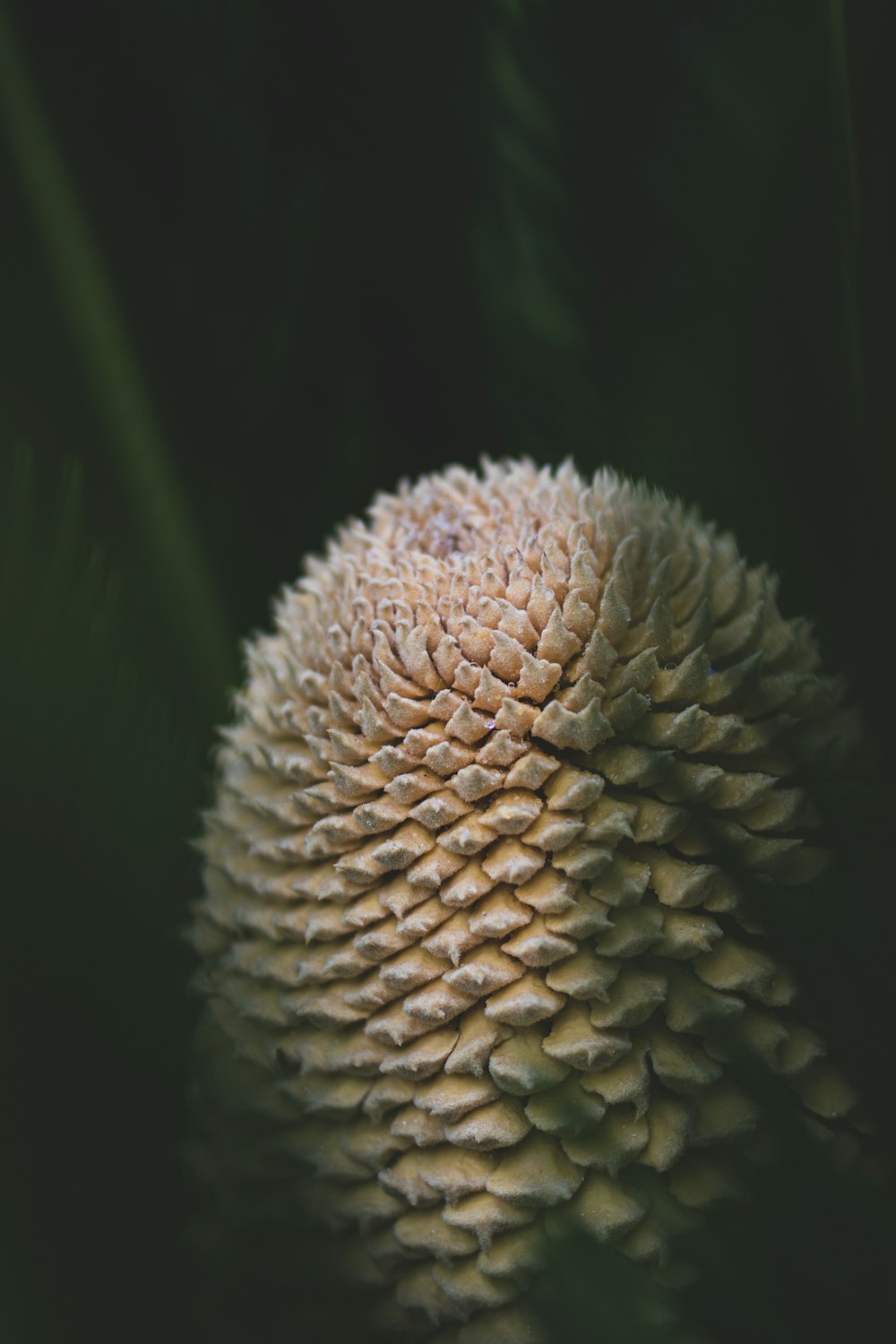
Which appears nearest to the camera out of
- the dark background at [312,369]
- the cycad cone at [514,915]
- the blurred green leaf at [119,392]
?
the dark background at [312,369]

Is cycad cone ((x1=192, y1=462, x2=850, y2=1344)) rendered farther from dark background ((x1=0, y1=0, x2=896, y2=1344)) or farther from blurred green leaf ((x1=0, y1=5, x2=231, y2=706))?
blurred green leaf ((x1=0, y1=5, x2=231, y2=706))

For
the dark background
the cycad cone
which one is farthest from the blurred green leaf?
the cycad cone

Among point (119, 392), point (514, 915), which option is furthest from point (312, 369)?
point (514, 915)

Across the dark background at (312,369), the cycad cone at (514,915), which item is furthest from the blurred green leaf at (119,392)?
the cycad cone at (514,915)

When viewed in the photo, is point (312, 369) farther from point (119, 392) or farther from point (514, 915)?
point (514, 915)

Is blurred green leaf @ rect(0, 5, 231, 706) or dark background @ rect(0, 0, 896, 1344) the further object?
blurred green leaf @ rect(0, 5, 231, 706)

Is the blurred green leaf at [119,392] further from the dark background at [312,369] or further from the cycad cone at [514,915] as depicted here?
the cycad cone at [514,915]
